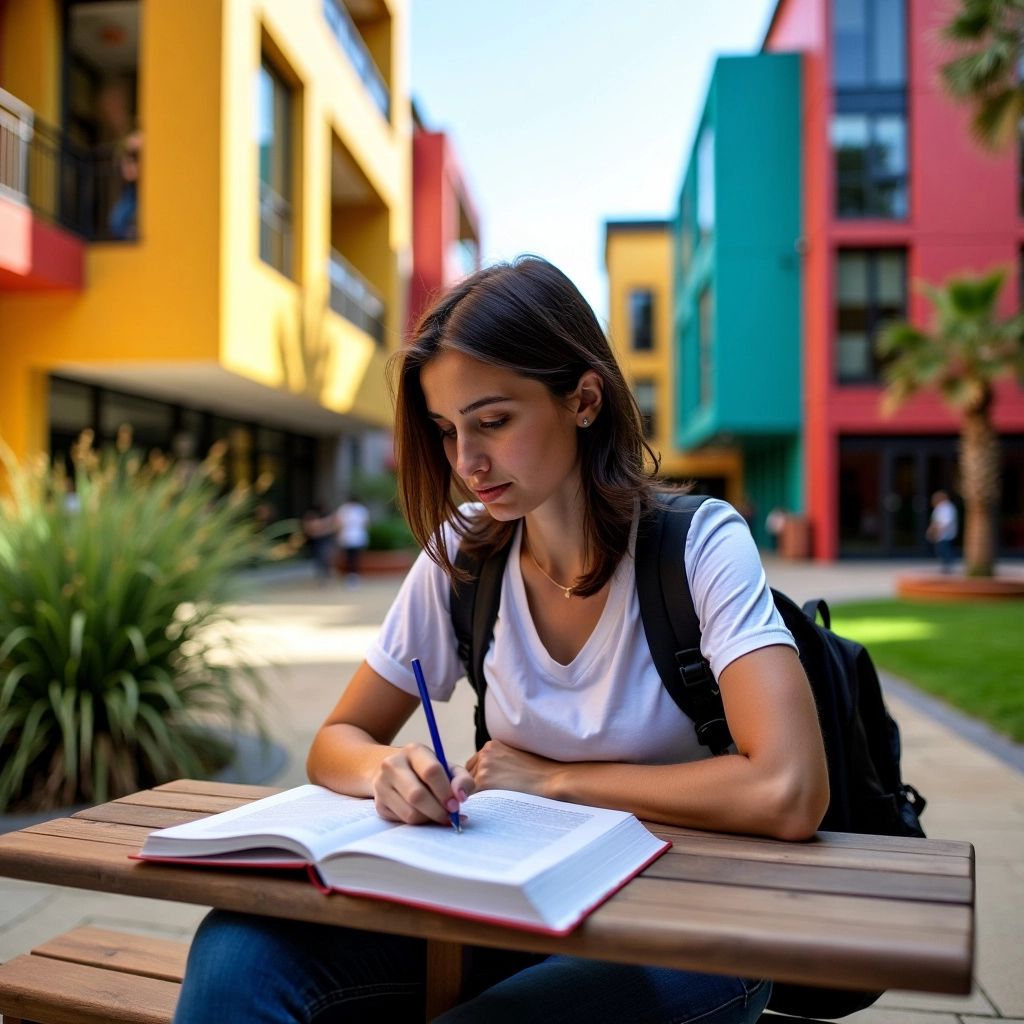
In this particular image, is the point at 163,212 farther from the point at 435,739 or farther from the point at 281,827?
the point at 281,827

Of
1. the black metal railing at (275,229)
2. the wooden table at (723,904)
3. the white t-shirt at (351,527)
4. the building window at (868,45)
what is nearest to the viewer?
the wooden table at (723,904)

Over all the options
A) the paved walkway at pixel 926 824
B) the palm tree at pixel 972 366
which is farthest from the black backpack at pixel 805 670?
the palm tree at pixel 972 366

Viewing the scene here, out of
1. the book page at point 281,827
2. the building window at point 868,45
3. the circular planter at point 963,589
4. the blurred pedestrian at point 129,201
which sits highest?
the building window at point 868,45

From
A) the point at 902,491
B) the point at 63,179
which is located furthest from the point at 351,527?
the point at 902,491

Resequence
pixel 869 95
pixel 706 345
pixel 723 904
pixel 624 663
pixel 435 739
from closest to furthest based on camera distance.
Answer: pixel 723 904 < pixel 435 739 < pixel 624 663 < pixel 869 95 < pixel 706 345

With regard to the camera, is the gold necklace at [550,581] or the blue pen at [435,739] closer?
the blue pen at [435,739]

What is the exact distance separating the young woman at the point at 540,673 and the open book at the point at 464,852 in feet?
0.28

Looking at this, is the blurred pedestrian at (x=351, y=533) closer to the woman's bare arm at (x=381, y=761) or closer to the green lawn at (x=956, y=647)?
the green lawn at (x=956, y=647)

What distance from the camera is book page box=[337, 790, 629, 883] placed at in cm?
119

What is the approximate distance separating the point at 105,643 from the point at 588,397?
3.11m

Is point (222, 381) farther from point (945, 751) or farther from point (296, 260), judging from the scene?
point (945, 751)

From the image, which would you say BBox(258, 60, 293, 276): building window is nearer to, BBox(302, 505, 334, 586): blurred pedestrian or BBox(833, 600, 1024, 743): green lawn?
BBox(302, 505, 334, 586): blurred pedestrian

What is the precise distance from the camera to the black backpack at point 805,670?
68.4 inches

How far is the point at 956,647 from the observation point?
9.24 meters
